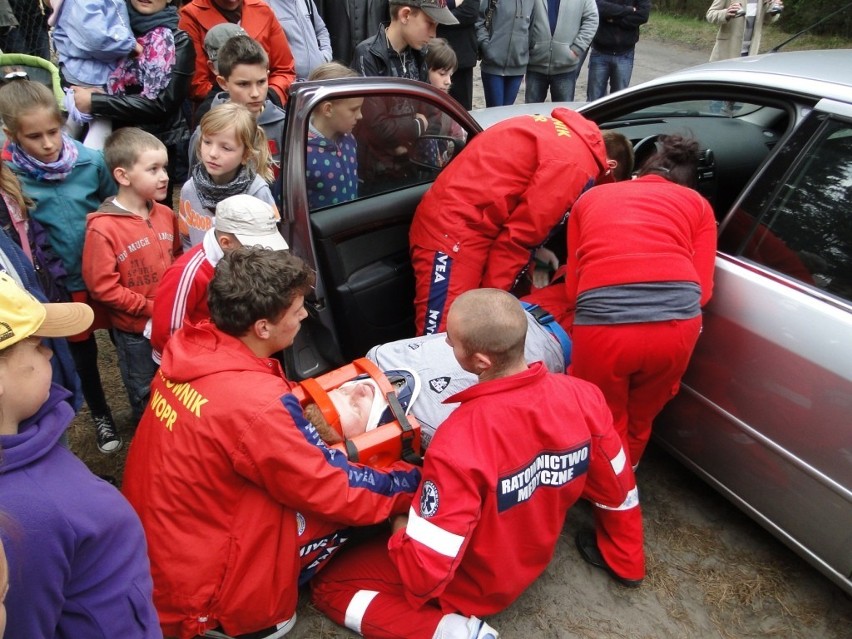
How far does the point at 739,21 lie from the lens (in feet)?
Answer: 24.1

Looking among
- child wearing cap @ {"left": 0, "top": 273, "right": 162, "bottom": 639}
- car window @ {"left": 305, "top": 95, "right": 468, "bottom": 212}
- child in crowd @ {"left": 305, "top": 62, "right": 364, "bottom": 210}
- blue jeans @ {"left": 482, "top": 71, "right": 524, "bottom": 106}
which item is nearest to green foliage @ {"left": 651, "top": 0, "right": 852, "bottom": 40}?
blue jeans @ {"left": 482, "top": 71, "right": 524, "bottom": 106}

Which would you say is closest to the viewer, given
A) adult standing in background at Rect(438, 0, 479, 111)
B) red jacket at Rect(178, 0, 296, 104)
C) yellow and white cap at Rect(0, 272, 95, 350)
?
yellow and white cap at Rect(0, 272, 95, 350)

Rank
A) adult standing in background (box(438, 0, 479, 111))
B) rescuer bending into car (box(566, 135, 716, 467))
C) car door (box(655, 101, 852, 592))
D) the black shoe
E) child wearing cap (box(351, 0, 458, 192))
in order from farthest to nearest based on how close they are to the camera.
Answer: adult standing in background (box(438, 0, 479, 111)) < child wearing cap (box(351, 0, 458, 192)) < the black shoe < rescuer bending into car (box(566, 135, 716, 467)) < car door (box(655, 101, 852, 592))

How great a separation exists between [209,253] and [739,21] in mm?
7348

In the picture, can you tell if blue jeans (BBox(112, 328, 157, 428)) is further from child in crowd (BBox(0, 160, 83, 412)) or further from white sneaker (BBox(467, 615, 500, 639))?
white sneaker (BBox(467, 615, 500, 639))

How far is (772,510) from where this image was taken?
2.26 meters

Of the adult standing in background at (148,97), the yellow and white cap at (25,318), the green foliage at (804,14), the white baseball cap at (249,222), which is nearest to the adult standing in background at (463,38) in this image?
the adult standing in background at (148,97)

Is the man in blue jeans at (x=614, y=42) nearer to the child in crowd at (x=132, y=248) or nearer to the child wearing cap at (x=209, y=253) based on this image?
the child in crowd at (x=132, y=248)

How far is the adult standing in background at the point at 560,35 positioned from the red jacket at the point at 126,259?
4388mm

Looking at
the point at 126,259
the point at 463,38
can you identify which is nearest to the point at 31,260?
the point at 126,259

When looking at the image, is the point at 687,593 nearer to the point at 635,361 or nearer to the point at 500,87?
the point at 635,361

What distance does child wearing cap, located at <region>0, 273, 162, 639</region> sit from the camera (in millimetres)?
1196

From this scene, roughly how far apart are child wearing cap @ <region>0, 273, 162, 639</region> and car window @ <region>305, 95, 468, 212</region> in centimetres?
136

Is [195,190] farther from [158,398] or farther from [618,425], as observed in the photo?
[618,425]
